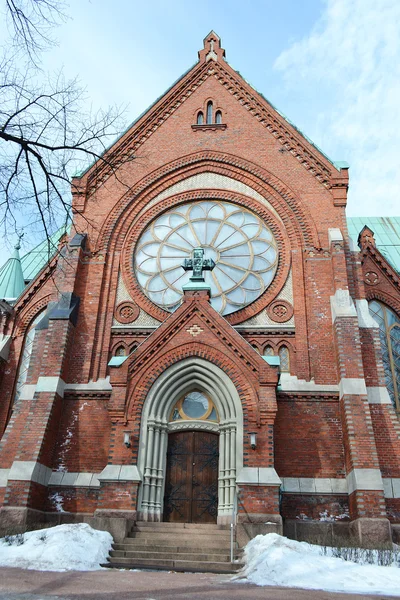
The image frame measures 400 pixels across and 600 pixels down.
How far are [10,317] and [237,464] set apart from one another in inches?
393

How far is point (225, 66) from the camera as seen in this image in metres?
21.8

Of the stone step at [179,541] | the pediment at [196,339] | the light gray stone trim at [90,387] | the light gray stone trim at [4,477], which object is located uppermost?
the pediment at [196,339]

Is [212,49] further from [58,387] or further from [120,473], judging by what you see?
[120,473]

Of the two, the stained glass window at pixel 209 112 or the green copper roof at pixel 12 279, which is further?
the green copper roof at pixel 12 279

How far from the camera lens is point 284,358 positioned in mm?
16562

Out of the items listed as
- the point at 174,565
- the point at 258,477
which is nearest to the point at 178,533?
the point at 174,565

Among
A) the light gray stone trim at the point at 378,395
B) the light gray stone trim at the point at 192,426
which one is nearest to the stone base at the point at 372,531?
the light gray stone trim at the point at 378,395

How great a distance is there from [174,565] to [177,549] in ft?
2.96

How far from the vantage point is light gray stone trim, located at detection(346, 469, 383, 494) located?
13.6 meters

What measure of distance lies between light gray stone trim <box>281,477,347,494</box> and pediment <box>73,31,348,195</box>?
9.05m

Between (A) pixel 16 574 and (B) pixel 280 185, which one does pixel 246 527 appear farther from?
(B) pixel 280 185

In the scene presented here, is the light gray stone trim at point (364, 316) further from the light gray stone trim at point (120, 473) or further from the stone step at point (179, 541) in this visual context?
the light gray stone trim at point (120, 473)

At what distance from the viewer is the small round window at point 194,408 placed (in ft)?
50.6

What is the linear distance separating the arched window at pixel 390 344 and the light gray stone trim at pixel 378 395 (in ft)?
7.95
